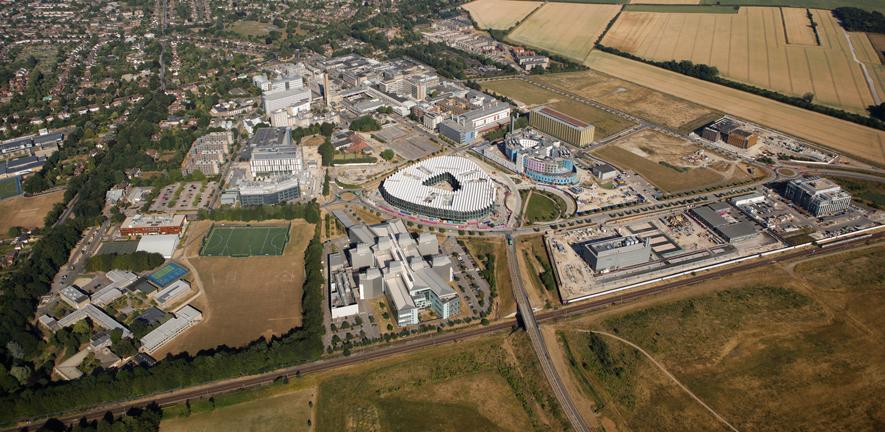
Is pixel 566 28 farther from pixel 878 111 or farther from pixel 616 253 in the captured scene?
pixel 616 253

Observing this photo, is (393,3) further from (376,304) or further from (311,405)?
(311,405)

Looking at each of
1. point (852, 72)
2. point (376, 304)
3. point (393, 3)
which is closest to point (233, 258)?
point (376, 304)

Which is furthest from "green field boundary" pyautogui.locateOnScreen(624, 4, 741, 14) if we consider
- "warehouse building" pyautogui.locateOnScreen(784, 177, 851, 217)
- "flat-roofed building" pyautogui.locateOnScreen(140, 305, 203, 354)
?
"flat-roofed building" pyautogui.locateOnScreen(140, 305, 203, 354)

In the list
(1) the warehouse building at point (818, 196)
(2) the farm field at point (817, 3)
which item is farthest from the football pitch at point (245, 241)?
(2) the farm field at point (817, 3)

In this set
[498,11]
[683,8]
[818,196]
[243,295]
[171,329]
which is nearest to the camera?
[171,329]

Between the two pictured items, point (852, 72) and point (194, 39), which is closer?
point (852, 72)

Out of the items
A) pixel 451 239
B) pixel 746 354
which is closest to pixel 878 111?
pixel 746 354

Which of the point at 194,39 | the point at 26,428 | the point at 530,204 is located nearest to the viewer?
the point at 26,428
